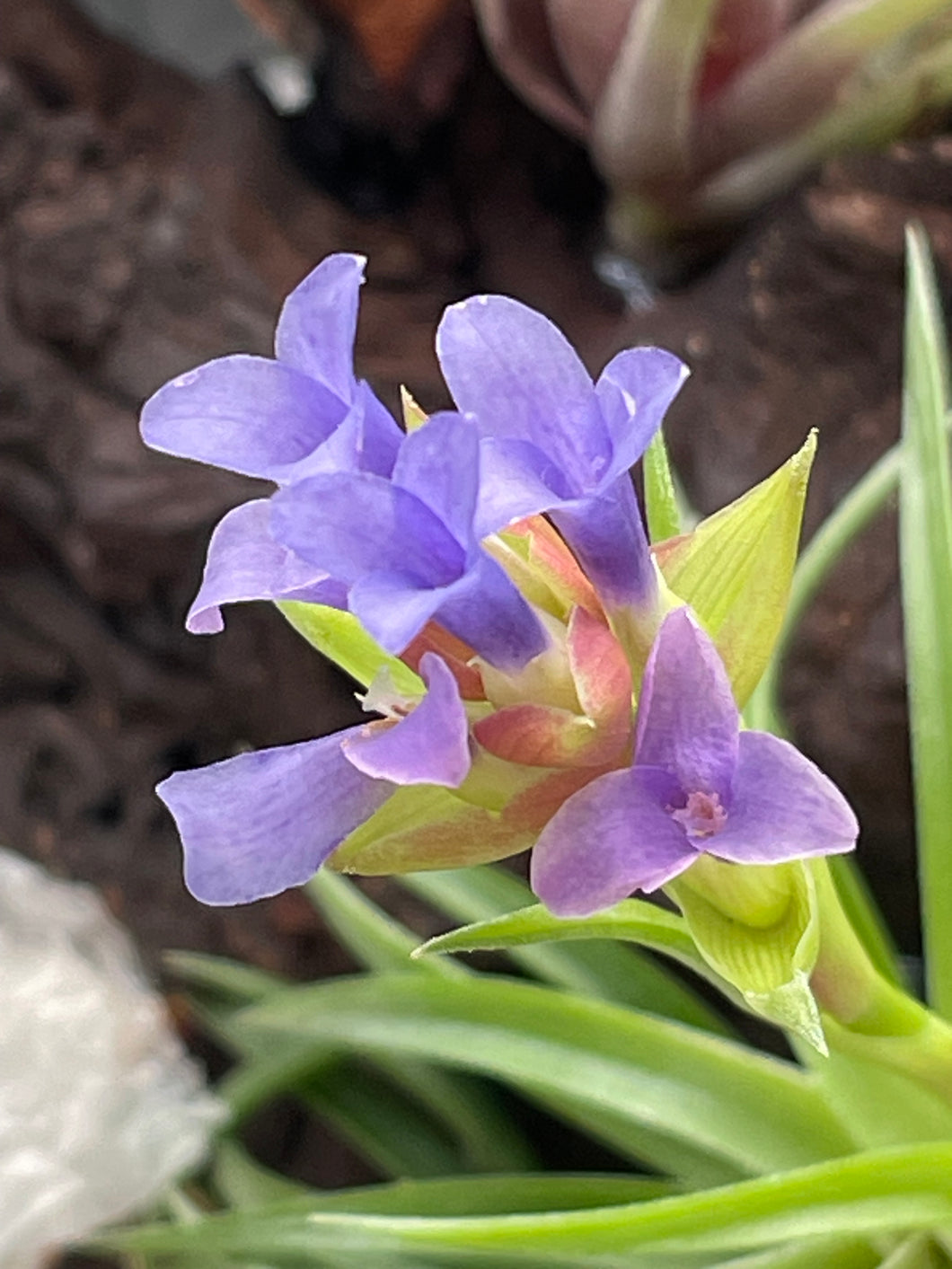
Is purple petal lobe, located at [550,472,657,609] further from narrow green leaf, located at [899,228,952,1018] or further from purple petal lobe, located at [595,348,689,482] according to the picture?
A: narrow green leaf, located at [899,228,952,1018]

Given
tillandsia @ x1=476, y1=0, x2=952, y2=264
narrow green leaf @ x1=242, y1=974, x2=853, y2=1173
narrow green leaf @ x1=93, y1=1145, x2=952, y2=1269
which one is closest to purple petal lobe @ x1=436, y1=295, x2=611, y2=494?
narrow green leaf @ x1=93, y1=1145, x2=952, y2=1269

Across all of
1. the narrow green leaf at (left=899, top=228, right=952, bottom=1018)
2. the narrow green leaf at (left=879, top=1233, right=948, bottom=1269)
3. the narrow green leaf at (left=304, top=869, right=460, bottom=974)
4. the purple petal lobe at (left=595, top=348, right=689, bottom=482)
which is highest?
the purple petal lobe at (left=595, top=348, right=689, bottom=482)

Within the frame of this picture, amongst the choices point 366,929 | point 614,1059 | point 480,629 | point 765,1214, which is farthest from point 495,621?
point 366,929

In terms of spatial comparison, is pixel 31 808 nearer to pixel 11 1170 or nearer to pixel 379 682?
pixel 11 1170

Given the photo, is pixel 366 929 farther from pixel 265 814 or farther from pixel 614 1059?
pixel 265 814

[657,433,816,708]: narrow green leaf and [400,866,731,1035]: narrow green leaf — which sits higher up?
[657,433,816,708]: narrow green leaf

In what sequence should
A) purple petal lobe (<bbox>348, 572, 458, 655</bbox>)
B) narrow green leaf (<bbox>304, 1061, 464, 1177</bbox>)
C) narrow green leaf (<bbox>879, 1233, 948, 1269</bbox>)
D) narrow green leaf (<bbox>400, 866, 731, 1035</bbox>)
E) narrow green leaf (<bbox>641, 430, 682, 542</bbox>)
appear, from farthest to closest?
narrow green leaf (<bbox>304, 1061, 464, 1177</bbox>) < narrow green leaf (<bbox>400, 866, 731, 1035</bbox>) < narrow green leaf (<bbox>879, 1233, 948, 1269</bbox>) < narrow green leaf (<bbox>641, 430, 682, 542</bbox>) < purple petal lobe (<bbox>348, 572, 458, 655</bbox>)
